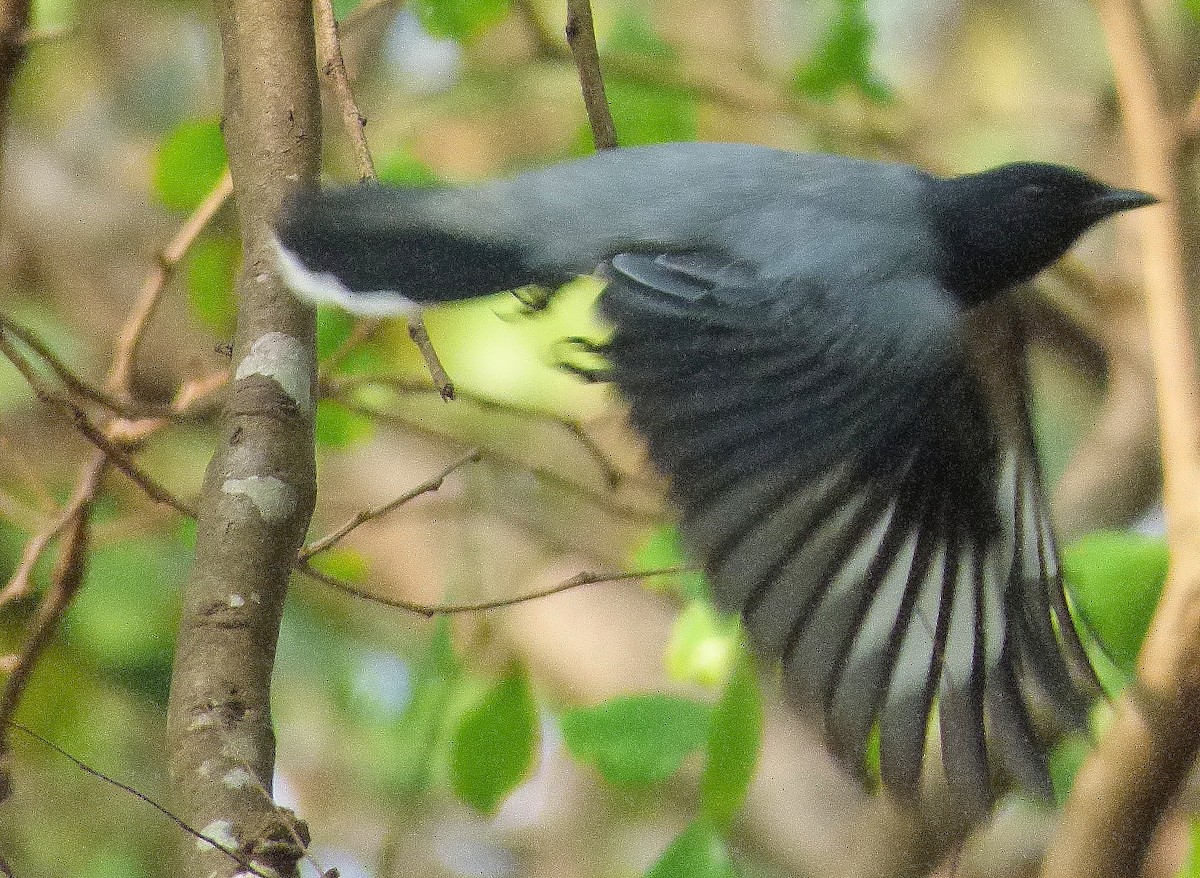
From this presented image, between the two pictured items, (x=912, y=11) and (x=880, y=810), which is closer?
Result: (x=880, y=810)

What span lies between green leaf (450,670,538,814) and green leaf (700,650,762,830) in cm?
23

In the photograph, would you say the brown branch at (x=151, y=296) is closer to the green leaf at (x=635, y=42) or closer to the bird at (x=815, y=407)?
the bird at (x=815, y=407)

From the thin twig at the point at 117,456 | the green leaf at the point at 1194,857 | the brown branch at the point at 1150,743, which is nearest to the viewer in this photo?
the thin twig at the point at 117,456

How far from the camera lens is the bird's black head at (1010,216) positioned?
190 cm

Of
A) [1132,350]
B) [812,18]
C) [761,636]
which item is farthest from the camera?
[812,18]

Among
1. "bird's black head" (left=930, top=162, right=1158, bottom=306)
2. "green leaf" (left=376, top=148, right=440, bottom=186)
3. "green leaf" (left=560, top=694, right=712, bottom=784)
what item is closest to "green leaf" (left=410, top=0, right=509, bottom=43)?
"green leaf" (left=376, top=148, right=440, bottom=186)

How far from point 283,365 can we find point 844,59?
130 cm

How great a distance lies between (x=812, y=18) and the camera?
14.2ft

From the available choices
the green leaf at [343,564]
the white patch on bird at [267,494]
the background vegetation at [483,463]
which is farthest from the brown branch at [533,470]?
the green leaf at [343,564]

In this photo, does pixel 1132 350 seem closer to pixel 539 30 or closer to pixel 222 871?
pixel 539 30

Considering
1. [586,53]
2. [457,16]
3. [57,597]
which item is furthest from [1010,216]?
[57,597]

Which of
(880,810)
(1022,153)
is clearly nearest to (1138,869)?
(880,810)

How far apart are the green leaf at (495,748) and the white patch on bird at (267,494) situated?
1.87 feet

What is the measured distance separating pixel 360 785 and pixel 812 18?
8.18 ft
